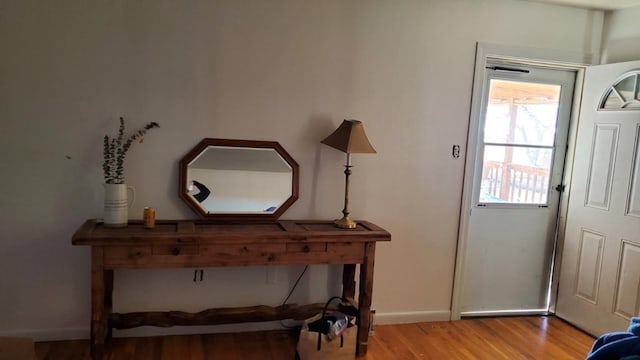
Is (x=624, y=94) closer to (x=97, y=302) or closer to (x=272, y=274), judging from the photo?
(x=272, y=274)

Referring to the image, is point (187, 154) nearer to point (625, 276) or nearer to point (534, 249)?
point (534, 249)

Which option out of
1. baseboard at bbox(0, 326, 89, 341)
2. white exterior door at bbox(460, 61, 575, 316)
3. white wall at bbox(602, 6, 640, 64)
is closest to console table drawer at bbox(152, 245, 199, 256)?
baseboard at bbox(0, 326, 89, 341)

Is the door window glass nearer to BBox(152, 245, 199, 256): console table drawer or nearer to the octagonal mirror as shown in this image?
the octagonal mirror

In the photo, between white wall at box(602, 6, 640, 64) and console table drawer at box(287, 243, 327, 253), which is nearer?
console table drawer at box(287, 243, 327, 253)

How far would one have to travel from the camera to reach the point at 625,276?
3.00m

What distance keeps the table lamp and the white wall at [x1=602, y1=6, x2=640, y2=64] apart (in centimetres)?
201

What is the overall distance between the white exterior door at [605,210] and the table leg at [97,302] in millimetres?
3239

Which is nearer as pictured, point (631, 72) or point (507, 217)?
point (631, 72)

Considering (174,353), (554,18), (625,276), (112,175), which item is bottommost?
(174,353)

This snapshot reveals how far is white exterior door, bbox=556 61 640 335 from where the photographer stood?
298cm

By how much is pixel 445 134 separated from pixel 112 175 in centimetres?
222

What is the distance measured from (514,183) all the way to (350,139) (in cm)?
151

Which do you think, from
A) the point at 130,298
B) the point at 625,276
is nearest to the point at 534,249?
the point at 625,276

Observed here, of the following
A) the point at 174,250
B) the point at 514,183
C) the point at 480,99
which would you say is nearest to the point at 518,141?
the point at 514,183
